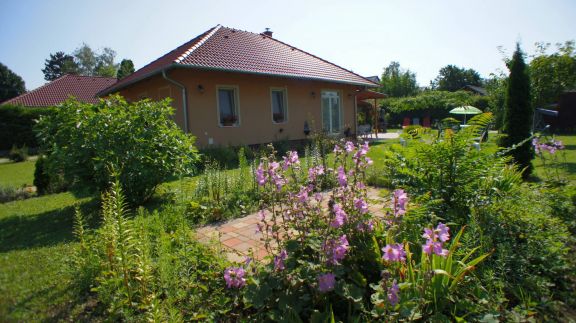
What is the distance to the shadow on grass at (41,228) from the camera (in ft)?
12.8

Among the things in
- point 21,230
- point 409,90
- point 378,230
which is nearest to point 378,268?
point 378,230

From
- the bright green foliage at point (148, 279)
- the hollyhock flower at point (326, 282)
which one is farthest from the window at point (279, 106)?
the hollyhock flower at point (326, 282)

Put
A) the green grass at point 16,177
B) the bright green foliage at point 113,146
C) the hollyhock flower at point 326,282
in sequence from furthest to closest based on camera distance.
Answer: the green grass at point 16,177 < the bright green foliage at point 113,146 < the hollyhock flower at point 326,282

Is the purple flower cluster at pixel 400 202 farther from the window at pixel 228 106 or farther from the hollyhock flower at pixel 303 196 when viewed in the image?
the window at pixel 228 106

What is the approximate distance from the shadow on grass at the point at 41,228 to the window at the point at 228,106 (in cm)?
608

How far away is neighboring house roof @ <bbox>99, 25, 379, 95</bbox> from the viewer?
1027cm

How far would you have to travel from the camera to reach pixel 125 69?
27047mm

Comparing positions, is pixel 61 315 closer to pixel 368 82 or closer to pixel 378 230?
pixel 378 230

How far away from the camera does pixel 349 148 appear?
7.73 ft

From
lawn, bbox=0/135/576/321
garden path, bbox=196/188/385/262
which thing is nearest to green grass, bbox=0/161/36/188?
lawn, bbox=0/135/576/321

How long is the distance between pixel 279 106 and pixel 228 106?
242cm

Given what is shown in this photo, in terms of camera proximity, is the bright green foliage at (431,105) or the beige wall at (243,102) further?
the bright green foliage at (431,105)

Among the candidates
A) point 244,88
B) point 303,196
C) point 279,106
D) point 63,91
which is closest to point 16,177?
point 244,88

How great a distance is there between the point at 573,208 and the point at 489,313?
204 centimetres
